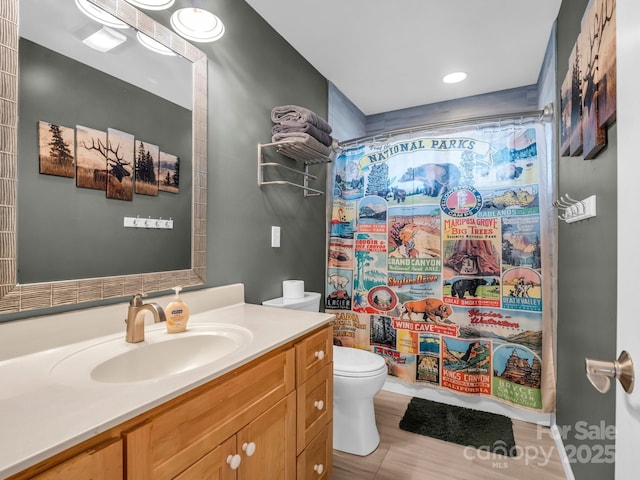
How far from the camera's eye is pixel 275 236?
6.82 ft

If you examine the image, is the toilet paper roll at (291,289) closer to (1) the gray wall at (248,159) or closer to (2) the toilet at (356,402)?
(1) the gray wall at (248,159)

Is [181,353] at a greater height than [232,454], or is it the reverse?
[181,353]

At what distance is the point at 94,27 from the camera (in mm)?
1147

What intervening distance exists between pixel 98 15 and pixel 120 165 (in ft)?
1.75

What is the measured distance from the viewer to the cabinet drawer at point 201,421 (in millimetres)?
682

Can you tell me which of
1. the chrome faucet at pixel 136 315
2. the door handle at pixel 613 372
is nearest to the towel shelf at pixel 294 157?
the chrome faucet at pixel 136 315

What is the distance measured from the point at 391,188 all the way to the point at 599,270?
145 centimetres

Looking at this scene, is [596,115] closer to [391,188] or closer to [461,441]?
[391,188]

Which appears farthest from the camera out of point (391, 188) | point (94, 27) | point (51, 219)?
point (391, 188)

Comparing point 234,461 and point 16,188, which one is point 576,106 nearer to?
point 234,461

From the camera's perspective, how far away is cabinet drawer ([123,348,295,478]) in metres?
0.68

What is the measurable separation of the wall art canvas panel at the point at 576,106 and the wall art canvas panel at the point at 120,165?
176 centimetres

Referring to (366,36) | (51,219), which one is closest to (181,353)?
(51,219)

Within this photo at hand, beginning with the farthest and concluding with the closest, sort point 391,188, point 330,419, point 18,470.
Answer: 1. point 391,188
2. point 330,419
3. point 18,470
